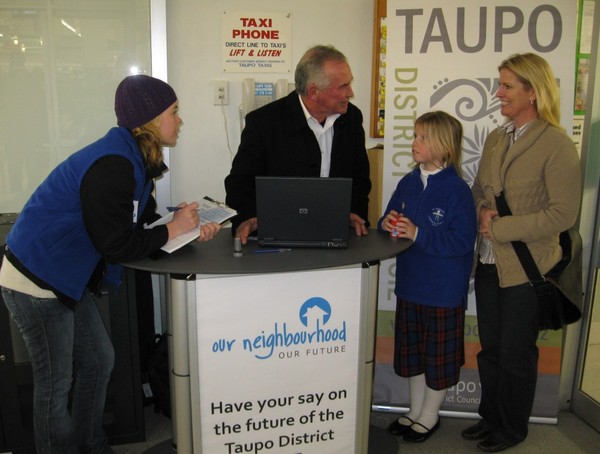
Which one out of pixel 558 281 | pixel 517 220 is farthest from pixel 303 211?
pixel 558 281

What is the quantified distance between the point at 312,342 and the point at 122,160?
0.85 m

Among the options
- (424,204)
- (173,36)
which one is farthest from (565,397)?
(173,36)

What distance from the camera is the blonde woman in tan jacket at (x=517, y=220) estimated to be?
1.95 meters

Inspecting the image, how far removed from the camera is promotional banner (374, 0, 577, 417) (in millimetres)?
2326

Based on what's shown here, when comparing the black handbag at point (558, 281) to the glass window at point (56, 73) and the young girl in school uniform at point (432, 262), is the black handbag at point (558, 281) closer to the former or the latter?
the young girl in school uniform at point (432, 262)

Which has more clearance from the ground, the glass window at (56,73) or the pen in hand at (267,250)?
the glass window at (56,73)

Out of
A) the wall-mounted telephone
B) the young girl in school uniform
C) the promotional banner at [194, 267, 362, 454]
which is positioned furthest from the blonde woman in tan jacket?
the wall-mounted telephone

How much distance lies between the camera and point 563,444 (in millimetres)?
2418

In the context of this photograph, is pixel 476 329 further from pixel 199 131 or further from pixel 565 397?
pixel 199 131

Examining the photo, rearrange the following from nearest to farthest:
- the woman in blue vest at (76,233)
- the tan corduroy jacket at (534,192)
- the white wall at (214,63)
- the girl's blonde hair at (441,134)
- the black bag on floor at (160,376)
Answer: the woman in blue vest at (76,233)
the tan corduroy jacket at (534,192)
the girl's blonde hair at (441,134)
the black bag on floor at (160,376)
the white wall at (214,63)

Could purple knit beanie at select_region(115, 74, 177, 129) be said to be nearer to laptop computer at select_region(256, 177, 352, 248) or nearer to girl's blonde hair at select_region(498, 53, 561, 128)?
laptop computer at select_region(256, 177, 352, 248)

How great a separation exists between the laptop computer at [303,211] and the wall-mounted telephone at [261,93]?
117cm

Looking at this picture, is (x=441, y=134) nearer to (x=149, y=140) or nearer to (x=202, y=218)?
(x=202, y=218)

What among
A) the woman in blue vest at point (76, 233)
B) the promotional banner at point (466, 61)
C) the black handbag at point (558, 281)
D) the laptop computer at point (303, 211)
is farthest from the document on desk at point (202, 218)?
the black handbag at point (558, 281)
